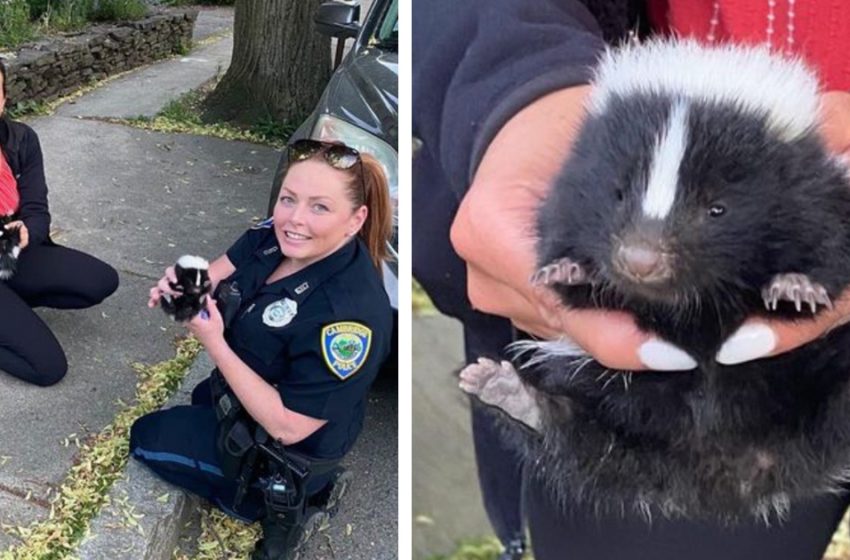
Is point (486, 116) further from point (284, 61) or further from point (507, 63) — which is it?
point (284, 61)

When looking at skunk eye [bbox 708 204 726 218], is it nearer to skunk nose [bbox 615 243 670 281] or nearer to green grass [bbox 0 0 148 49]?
skunk nose [bbox 615 243 670 281]

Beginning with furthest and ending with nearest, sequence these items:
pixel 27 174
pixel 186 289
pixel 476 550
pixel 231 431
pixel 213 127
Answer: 1. pixel 213 127
2. pixel 27 174
3. pixel 231 431
4. pixel 186 289
5. pixel 476 550

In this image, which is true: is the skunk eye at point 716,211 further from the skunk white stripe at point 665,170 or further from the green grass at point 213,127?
the green grass at point 213,127

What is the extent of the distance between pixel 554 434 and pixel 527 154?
0.94 feet

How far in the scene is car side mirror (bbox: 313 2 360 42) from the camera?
2.87 meters

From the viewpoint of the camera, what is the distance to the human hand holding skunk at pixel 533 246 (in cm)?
87

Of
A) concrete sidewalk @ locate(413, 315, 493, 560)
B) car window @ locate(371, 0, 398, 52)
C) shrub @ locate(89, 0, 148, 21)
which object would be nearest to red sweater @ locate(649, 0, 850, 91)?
concrete sidewalk @ locate(413, 315, 493, 560)

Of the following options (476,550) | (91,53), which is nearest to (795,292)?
(476,550)

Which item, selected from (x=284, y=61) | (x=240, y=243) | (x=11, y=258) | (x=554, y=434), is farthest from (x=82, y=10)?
(x=554, y=434)

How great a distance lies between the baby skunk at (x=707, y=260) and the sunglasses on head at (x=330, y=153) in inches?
27.5

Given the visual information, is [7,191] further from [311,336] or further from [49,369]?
[311,336]

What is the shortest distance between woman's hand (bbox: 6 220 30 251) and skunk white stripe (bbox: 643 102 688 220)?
168 centimetres

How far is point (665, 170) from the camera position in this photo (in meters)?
0.82

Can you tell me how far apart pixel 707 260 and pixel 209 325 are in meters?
0.92
